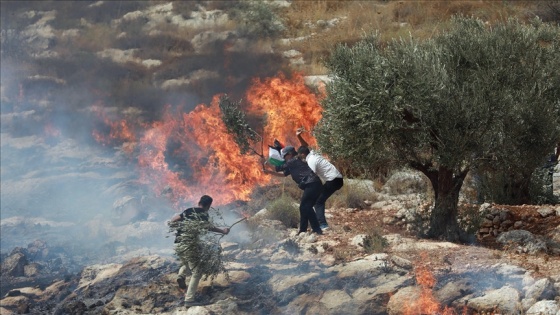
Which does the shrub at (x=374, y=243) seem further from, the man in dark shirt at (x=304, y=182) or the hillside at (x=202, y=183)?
the man in dark shirt at (x=304, y=182)

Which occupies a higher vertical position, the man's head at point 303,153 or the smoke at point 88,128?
→ the man's head at point 303,153

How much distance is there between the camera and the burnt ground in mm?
12383

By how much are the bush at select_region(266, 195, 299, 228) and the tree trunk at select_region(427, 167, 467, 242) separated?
3531 millimetres

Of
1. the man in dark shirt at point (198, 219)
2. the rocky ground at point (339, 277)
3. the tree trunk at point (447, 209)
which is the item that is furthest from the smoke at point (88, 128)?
the tree trunk at point (447, 209)

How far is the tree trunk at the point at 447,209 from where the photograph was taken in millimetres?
14477

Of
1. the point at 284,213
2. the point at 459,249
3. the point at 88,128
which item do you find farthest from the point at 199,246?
the point at 88,128

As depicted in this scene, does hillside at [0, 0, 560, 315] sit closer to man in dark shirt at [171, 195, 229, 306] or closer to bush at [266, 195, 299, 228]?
bush at [266, 195, 299, 228]

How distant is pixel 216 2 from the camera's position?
37.1m

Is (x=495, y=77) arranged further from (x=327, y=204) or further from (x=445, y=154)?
(x=327, y=204)

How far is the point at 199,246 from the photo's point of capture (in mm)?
12852

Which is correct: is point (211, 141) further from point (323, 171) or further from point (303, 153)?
point (323, 171)

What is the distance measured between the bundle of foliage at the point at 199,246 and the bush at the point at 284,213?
13.4ft

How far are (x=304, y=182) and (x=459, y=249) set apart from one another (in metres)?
3.30

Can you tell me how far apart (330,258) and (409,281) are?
2.03 metres
